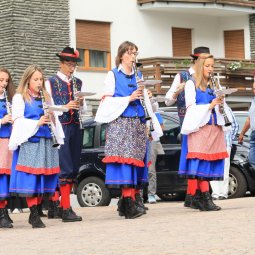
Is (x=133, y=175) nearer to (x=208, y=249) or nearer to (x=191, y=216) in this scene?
(x=191, y=216)

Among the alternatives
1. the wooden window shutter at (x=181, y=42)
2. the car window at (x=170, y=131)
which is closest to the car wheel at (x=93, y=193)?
the car window at (x=170, y=131)

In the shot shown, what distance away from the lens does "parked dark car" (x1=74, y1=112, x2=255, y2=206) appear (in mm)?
17531

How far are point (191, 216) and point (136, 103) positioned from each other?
149cm

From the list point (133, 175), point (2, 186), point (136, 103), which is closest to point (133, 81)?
point (136, 103)

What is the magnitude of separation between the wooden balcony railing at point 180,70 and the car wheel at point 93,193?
1576cm

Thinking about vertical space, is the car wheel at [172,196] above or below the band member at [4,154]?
below

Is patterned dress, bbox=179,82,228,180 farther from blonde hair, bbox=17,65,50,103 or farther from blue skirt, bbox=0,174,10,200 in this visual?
blue skirt, bbox=0,174,10,200

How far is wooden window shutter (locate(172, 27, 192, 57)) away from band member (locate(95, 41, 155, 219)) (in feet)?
78.6

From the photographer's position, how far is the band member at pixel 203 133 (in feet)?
43.2

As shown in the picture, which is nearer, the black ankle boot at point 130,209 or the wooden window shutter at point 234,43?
the black ankle boot at point 130,209

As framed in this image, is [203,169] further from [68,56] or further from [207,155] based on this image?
[68,56]

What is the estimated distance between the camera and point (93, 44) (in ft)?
111

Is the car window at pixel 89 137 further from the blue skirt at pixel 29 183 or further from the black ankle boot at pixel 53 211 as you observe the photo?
the blue skirt at pixel 29 183

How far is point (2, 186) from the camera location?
12562 mm
